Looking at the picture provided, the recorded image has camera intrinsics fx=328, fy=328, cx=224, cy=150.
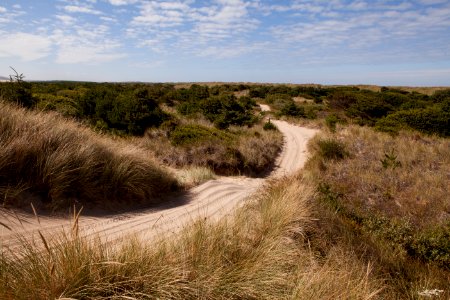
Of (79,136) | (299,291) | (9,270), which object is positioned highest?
(79,136)

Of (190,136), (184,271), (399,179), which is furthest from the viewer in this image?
(190,136)

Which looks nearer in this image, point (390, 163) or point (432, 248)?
point (432, 248)

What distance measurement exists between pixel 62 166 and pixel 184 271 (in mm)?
3669

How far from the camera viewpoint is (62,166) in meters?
5.38

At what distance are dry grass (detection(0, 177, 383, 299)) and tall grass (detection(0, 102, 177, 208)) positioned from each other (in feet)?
7.45

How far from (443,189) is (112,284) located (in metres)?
10.3

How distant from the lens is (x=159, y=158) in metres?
11.8

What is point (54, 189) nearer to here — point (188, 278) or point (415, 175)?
point (188, 278)

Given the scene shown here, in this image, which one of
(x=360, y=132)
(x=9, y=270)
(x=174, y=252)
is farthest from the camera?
(x=360, y=132)

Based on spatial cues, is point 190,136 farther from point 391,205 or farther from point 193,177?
point 391,205

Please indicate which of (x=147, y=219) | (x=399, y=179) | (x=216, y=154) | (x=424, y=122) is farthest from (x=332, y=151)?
(x=147, y=219)

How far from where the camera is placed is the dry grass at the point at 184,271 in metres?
2.26

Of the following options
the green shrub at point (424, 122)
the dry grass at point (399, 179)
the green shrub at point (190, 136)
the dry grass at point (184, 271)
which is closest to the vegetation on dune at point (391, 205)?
the dry grass at point (399, 179)

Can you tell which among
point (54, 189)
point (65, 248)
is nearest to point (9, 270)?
point (65, 248)
